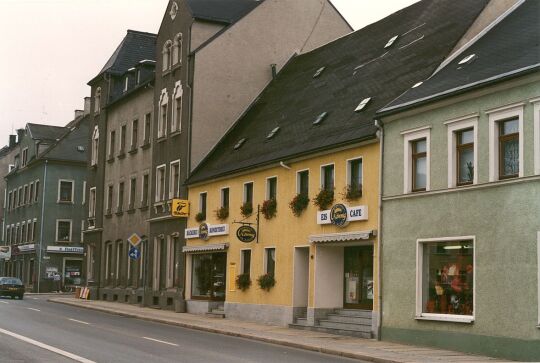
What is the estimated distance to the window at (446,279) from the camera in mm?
21781

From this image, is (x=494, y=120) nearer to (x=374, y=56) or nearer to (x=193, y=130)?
(x=374, y=56)

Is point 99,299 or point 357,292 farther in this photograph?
point 99,299

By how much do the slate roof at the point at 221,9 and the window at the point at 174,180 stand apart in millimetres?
7052

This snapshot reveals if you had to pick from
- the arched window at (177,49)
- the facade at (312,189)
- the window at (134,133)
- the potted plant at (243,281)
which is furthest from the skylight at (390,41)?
the window at (134,133)

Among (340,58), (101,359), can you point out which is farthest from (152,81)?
(101,359)

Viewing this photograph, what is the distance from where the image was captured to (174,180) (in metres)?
41.2

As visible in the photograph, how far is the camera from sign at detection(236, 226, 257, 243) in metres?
32.0

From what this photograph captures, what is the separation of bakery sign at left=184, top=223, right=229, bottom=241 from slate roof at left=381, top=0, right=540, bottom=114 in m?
12.3

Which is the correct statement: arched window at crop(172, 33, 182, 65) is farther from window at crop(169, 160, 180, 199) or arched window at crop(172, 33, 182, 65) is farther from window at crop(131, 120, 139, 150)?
window at crop(131, 120, 139, 150)

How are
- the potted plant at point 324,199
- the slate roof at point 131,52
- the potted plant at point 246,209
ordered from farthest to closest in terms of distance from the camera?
the slate roof at point 131,52 < the potted plant at point 246,209 < the potted plant at point 324,199

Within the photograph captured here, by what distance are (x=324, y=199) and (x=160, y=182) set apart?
16.8 meters

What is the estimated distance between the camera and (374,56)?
32938mm

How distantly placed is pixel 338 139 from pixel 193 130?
43.5 feet

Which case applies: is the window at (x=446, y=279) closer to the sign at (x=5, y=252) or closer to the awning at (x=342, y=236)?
the awning at (x=342, y=236)
